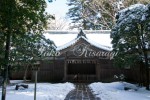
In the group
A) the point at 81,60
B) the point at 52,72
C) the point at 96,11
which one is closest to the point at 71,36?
the point at 81,60

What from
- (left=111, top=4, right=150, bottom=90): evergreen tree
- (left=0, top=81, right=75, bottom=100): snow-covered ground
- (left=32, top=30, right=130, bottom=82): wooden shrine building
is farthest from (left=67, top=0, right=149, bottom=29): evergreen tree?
(left=0, top=81, right=75, bottom=100): snow-covered ground

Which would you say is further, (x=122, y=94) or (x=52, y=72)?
(x=52, y=72)

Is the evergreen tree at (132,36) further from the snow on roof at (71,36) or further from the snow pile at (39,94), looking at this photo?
the snow on roof at (71,36)

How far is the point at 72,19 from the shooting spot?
54.4 m

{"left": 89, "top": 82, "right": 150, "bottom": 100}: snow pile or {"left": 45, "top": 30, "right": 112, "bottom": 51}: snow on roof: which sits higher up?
{"left": 45, "top": 30, "right": 112, "bottom": 51}: snow on roof

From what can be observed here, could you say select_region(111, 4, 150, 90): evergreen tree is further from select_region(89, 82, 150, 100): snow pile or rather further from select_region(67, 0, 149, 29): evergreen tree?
select_region(67, 0, 149, 29): evergreen tree

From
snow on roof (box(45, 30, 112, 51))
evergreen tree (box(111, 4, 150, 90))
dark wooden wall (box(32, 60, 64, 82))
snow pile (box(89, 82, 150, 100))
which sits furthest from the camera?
snow on roof (box(45, 30, 112, 51))

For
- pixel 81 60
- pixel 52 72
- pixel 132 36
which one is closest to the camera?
pixel 132 36

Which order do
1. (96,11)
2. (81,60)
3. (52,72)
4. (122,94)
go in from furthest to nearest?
(96,11), (52,72), (81,60), (122,94)

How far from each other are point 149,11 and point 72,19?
123 ft

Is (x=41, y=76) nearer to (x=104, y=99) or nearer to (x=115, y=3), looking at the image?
(x=104, y=99)

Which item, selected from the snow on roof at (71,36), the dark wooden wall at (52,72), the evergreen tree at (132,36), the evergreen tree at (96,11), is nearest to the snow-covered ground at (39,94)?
the evergreen tree at (132,36)

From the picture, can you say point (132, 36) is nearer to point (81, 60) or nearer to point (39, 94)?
point (39, 94)

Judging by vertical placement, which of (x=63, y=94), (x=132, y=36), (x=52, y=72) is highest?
(x=132, y=36)
